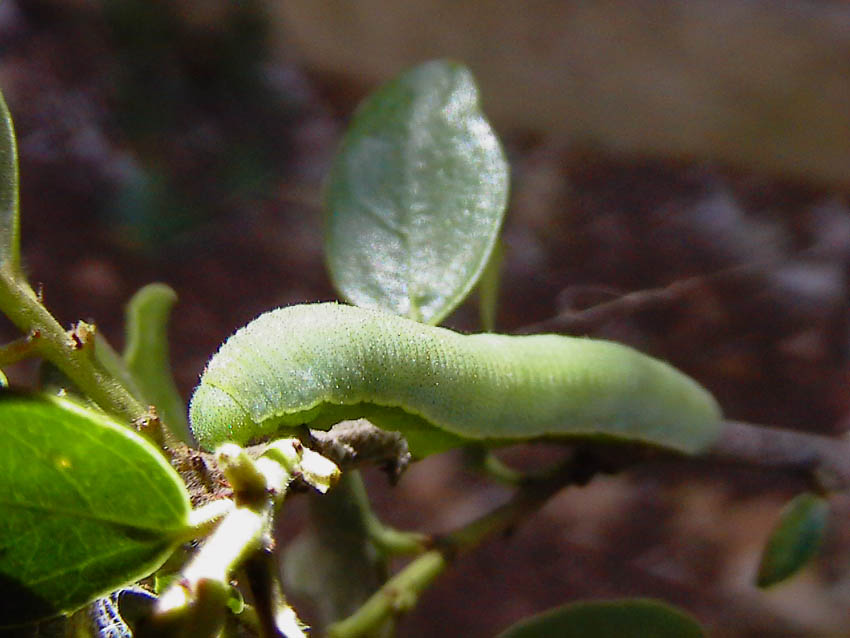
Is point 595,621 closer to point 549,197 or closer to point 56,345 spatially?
point 56,345

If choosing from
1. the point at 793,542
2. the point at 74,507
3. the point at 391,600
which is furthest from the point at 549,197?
the point at 74,507

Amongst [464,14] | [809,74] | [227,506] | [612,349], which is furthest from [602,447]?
[464,14]

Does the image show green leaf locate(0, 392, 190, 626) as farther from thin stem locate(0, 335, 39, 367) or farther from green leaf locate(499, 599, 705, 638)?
green leaf locate(499, 599, 705, 638)

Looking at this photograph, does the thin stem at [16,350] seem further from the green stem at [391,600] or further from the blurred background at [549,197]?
the blurred background at [549,197]

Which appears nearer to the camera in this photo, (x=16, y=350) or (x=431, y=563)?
(x=16, y=350)

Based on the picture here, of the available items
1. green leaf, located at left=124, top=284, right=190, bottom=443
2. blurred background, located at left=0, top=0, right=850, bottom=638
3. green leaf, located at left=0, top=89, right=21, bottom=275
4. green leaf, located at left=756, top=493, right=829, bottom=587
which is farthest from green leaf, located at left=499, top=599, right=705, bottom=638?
blurred background, located at left=0, top=0, right=850, bottom=638

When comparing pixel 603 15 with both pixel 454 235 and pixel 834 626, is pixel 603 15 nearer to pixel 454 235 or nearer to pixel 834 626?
pixel 834 626
